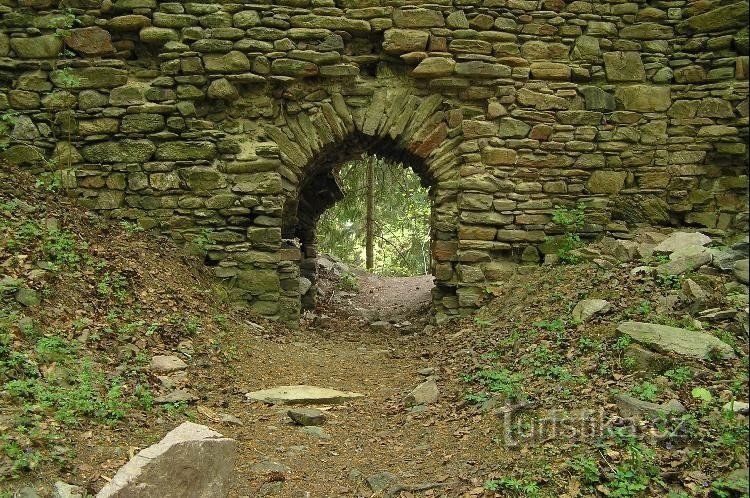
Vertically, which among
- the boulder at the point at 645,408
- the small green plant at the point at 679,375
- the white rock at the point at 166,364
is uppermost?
the small green plant at the point at 679,375

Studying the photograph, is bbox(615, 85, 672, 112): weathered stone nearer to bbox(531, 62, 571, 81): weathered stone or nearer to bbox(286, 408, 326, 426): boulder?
bbox(531, 62, 571, 81): weathered stone

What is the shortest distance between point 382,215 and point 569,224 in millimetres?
10146

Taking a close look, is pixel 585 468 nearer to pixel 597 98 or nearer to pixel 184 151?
pixel 597 98

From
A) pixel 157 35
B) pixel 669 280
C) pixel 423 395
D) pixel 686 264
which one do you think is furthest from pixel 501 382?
pixel 157 35

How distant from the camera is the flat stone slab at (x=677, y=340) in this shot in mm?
3859

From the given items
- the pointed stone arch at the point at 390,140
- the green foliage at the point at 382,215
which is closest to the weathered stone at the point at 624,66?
the pointed stone arch at the point at 390,140

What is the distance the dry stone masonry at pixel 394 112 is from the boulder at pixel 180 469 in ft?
13.5

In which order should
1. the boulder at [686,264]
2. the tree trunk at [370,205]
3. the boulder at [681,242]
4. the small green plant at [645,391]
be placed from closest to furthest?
the small green plant at [645,391]
the boulder at [686,264]
the boulder at [681,242]
the tree trunk at [370,205]

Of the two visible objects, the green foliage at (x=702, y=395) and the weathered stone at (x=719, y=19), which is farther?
the weathered stone at (x=719, y=19)

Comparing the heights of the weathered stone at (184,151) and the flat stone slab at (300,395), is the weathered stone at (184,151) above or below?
above

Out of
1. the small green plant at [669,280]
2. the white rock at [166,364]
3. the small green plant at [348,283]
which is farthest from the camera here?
the small green plant at [348,283]

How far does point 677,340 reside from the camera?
4055mm

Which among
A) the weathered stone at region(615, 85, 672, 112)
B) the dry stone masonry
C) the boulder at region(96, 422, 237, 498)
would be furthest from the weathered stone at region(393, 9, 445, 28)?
the boulder at region(96, 422, 237, 498)

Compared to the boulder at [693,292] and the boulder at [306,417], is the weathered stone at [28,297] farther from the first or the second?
the boulder at [693,292]
